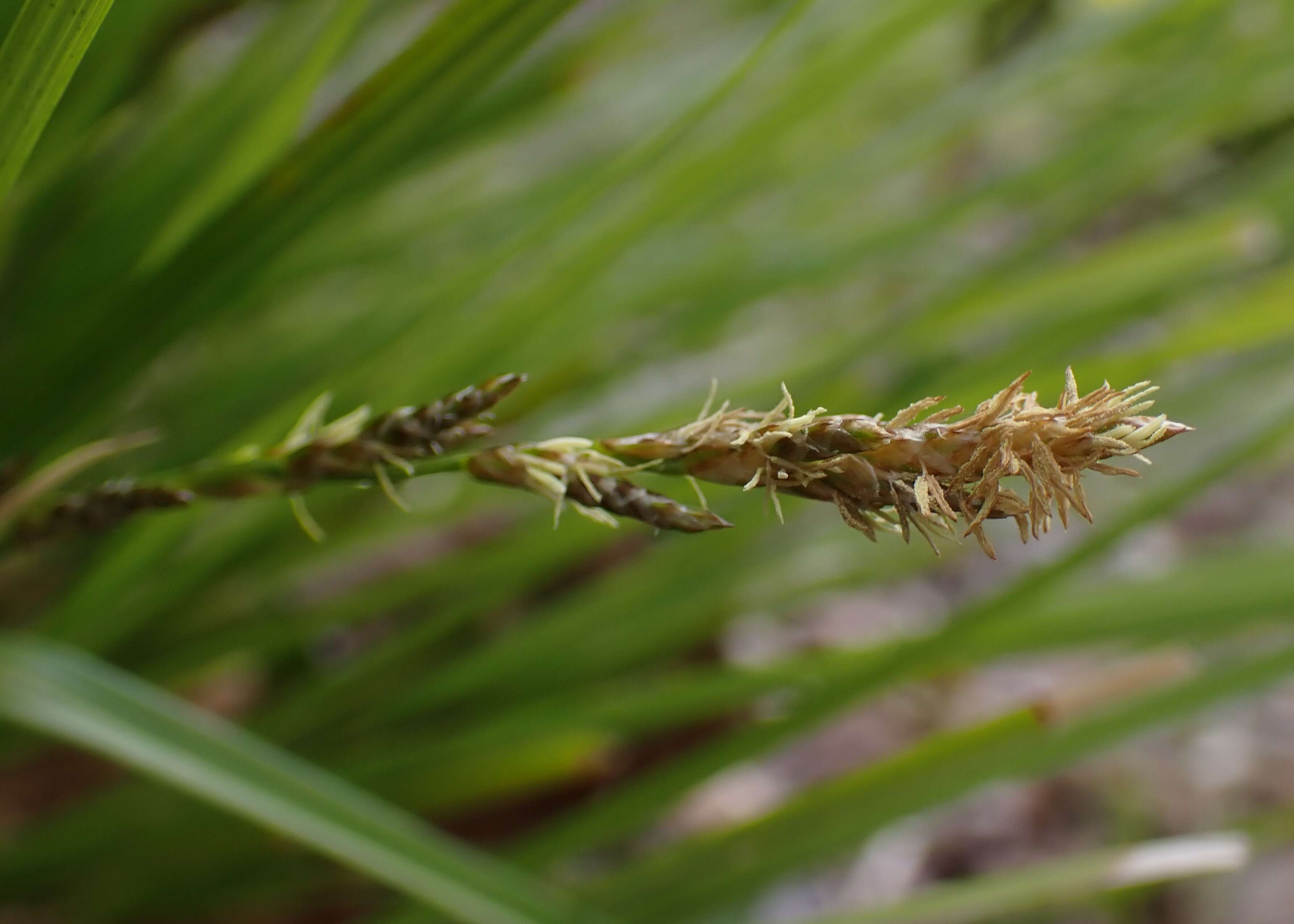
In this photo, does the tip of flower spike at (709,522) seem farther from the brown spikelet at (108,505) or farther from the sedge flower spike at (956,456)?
the brown spikelet at (108,505)

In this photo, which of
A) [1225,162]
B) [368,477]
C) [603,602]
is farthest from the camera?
[1225,162]

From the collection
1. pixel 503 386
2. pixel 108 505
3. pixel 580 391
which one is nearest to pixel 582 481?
pixel 503 386

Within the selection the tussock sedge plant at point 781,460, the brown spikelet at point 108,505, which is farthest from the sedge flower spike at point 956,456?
the brown spikelet at point 108,505

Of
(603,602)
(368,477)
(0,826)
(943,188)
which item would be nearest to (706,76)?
(603,602)

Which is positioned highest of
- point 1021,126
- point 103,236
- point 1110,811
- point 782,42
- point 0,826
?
point 1021,126

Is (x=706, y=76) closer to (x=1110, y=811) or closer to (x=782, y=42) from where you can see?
(x=782, y=42)

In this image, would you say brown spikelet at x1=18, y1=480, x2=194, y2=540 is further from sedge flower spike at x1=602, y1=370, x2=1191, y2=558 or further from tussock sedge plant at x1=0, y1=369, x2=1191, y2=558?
sedge flower spike at x1=602, y1=370, x2=1191, y2=558

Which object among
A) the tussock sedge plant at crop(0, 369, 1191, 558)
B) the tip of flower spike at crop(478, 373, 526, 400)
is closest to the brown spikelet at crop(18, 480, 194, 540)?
the tussock sedge plant at crop(0, 369, 1191, 558)

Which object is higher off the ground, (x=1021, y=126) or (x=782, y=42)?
(x=1021, y=126)
